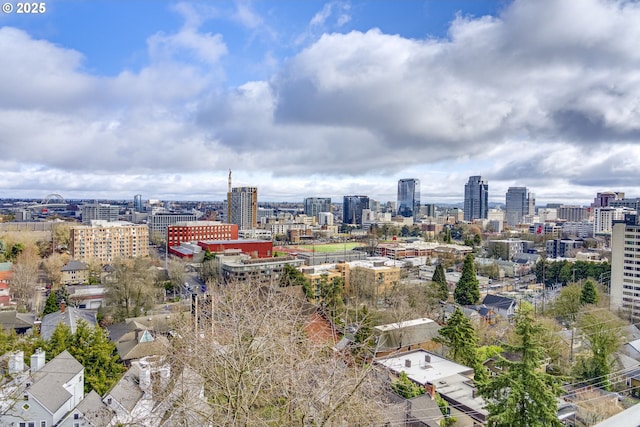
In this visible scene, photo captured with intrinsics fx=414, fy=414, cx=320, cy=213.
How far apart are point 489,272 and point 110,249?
23.1 m

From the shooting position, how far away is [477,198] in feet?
244

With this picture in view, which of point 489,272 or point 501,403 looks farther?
point 489,272

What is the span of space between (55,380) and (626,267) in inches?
683

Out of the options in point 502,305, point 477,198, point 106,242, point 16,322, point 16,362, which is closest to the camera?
point 16,362

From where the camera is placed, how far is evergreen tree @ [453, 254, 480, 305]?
15789 millimetres

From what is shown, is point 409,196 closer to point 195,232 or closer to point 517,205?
point 517,205

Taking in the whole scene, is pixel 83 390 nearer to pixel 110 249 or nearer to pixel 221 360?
pixel 221 360

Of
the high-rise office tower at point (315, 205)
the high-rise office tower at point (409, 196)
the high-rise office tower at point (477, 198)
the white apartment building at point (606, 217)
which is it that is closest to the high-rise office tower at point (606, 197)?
the white apartment building at point (606, 217)

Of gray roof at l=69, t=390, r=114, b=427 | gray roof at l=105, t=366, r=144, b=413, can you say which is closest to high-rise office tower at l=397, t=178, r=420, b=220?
gray roof at l=105, t=366, r=144, b=413

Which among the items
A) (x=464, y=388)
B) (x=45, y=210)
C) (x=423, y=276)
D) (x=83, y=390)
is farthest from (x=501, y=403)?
(x=45, y=210)

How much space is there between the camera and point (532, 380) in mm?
4012

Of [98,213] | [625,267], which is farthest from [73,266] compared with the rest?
[98,213]

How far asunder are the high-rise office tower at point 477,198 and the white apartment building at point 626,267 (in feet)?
198

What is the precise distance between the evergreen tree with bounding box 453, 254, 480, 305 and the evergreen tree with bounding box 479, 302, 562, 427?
39.7 feet
